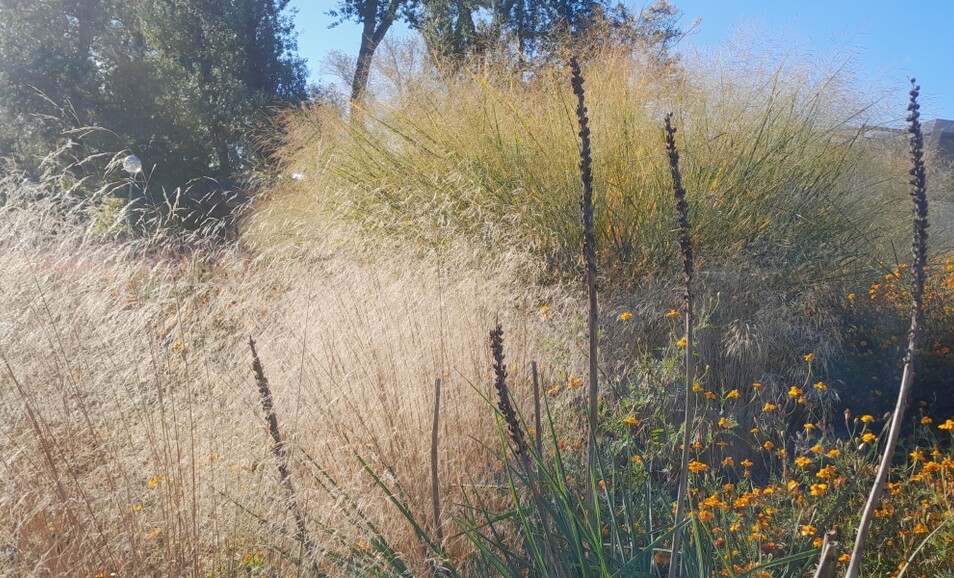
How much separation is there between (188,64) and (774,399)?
14172mm

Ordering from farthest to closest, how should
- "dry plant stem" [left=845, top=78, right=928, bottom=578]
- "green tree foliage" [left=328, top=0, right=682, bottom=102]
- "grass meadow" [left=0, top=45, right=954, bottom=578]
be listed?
"green tree foliage" [left=328, top=0, right=682, bottom=102]
"grass meadow" [left=0, top=45, right=954, bottom=578]
"dry plant stem" [left=845, top=78, right=928, bottom=578]

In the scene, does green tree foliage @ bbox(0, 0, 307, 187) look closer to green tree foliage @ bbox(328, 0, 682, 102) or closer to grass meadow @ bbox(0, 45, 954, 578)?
green tree foliage @ bbox(328, 0, 682, 102)

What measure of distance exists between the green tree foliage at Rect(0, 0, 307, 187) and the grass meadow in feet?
28.9

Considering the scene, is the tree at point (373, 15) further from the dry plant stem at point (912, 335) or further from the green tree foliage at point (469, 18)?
the dry plant stem at point (912, 335)

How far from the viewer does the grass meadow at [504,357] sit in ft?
6.19

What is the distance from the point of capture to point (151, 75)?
14.7m

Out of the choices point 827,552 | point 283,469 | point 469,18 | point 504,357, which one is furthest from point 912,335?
point 469,18

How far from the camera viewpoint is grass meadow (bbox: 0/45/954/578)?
1.89 m

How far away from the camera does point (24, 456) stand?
2.05 meters

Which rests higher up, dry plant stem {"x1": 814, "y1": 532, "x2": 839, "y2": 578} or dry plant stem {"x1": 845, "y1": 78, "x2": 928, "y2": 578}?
dry plant stem {"x1": 845, "y1": 78, "x2": 928, "y2": 578}

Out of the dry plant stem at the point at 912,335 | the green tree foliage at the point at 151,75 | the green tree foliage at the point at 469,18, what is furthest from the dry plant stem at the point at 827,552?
the green tree foliage at the point at 151,75

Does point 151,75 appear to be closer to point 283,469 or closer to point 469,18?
point 469,18

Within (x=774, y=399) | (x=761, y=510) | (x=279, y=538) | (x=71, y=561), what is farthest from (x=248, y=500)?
(x=774, y=399)

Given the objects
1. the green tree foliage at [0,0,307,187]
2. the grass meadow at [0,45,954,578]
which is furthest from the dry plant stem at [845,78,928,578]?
the green tree foliage at [0,0,307,187]
